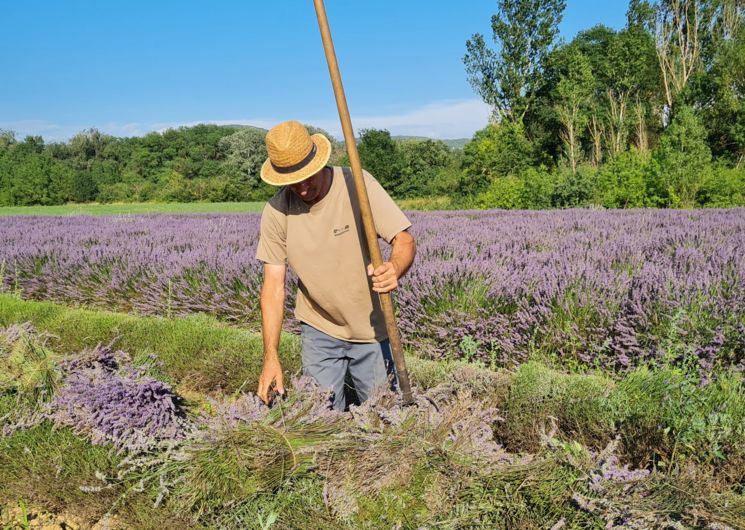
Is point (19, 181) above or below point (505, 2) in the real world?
below

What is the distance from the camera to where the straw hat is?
2381 millimetres

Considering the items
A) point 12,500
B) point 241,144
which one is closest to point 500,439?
point 12,500

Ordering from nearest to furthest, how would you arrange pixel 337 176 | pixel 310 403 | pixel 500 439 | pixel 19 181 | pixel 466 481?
pixel 466 481, pixel 310 403, pixel 337 176, pixel 500 439, pixel 19 181

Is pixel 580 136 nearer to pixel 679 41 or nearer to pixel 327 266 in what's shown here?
pixel 679 41

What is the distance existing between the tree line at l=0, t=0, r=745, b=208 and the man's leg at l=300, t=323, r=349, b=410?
54.8 ft

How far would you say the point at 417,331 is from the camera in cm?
476

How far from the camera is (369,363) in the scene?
298 centimetres

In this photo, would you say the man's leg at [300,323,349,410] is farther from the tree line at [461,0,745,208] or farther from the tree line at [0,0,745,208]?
the tree line at [461,0,745,208]

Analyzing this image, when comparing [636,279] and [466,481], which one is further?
[636,279]

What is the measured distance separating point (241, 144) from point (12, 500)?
58.9 meters

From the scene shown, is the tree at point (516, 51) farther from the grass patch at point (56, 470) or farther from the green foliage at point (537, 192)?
the grass patch at point (56, 470)

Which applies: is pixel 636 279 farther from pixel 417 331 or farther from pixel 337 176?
pixel 337 176

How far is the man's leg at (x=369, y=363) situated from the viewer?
9.66 feet

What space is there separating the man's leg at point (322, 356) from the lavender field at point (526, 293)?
152 centimetres
